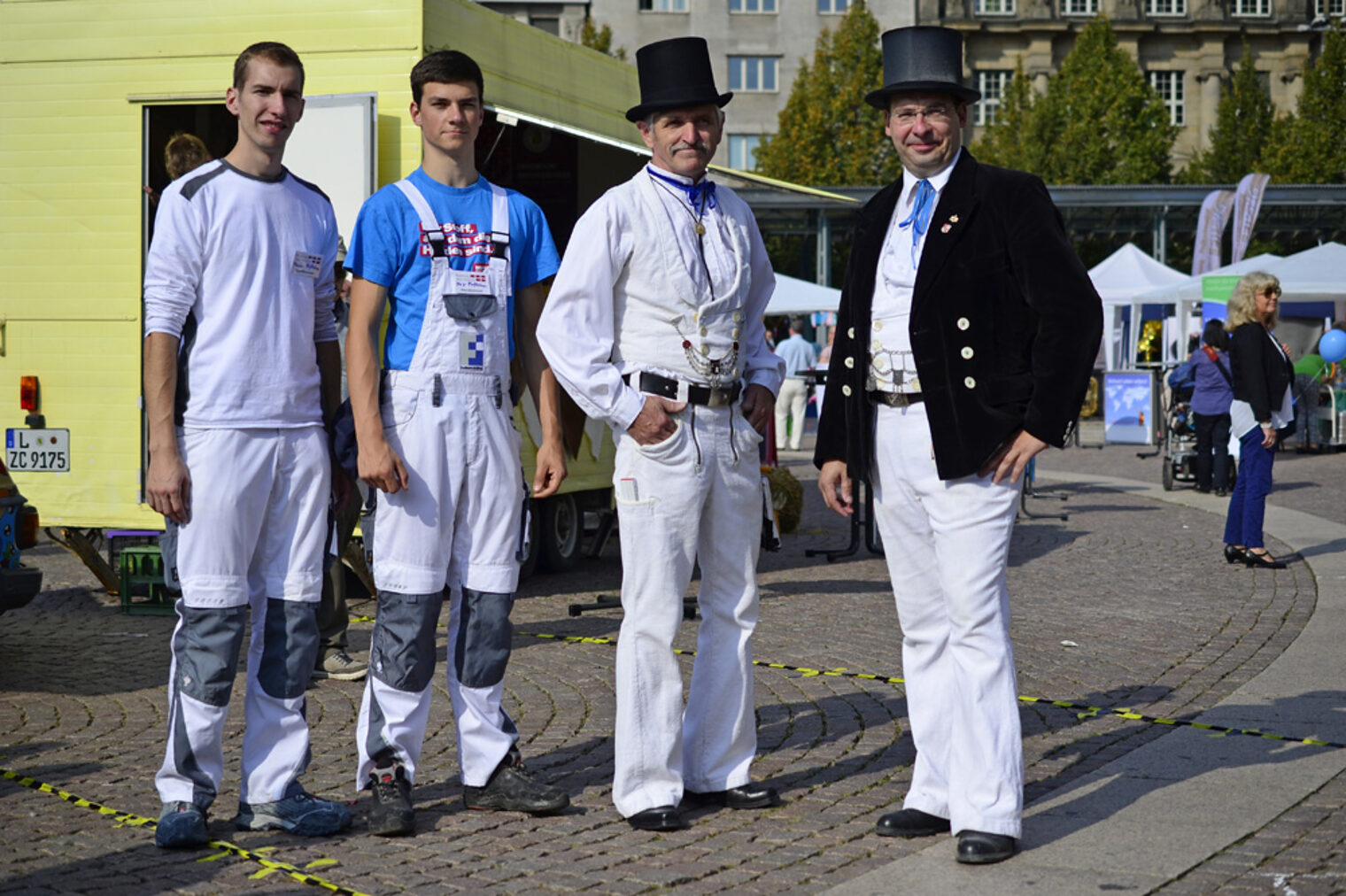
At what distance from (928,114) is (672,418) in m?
1.10

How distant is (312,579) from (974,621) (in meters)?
1.85

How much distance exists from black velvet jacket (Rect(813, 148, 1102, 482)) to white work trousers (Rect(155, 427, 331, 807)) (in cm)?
176

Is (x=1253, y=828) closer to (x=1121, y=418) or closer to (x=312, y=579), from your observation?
(x=312, y=579)

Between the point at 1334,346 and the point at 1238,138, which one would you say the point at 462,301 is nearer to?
the point at 1334,346

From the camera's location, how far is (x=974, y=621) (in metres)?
4.37

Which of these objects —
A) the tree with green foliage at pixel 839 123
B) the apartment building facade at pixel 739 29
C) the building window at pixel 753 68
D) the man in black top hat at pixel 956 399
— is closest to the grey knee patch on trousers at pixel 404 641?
the man in black top hat at pixel 956 399

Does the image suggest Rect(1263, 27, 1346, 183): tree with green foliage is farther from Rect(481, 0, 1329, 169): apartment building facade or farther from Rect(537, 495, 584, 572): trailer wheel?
Rect(537, 495, 584, 572): trailer wheel

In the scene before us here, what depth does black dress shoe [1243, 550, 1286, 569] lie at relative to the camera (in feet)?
35.8

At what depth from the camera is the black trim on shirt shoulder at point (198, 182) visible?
179 inches

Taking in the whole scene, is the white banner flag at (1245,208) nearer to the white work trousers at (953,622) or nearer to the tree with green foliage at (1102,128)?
the tree with green foliage at (1102,128)

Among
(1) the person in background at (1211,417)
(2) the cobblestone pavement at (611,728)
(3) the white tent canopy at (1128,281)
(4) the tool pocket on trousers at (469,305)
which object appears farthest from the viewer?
(3) the white tent canopy at (1128,281)

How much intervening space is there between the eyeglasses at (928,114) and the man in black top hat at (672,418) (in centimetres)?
57

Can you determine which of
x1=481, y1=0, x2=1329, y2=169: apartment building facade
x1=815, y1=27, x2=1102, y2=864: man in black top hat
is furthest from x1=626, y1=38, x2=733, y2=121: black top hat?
x1=481, y1=0, x2=1329, y2=169: apartment building facade

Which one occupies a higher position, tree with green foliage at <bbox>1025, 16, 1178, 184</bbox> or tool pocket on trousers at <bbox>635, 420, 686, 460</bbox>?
tree with green foliage at <bbox>1025, 16, 1178, 184</bbox>
